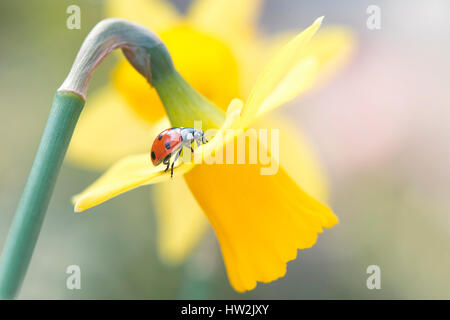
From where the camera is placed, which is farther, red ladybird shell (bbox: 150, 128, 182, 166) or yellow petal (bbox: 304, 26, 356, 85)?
yellow petal (bbox: 304, 26, 356, 85)

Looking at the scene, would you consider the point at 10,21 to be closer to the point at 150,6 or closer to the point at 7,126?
the point at 7,126

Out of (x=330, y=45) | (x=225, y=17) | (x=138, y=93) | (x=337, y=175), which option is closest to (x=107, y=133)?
(x=138, y=93)

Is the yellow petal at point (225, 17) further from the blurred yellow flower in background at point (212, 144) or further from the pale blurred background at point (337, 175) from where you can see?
the pale blurred background at point (337, 175)

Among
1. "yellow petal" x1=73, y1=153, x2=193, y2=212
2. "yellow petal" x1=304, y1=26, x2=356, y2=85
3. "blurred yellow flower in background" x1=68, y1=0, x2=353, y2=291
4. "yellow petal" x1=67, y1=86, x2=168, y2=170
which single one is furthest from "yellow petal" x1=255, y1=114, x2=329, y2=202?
"yellow petal" x1=73, y1=153, x2=193, y2=212

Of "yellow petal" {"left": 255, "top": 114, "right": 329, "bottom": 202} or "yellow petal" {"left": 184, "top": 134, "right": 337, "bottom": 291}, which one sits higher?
"yellow petal" {"left": 255, "top": 114, "right": 329, "bottom": 202}

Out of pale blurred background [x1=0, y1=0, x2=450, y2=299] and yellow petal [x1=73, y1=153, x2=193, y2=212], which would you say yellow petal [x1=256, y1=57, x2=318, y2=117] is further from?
pale blurred background [x1=0, y1=0, x2=450, y2=299]

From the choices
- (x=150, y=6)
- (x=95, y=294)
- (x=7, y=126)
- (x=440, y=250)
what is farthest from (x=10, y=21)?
(x=440, y=250)
